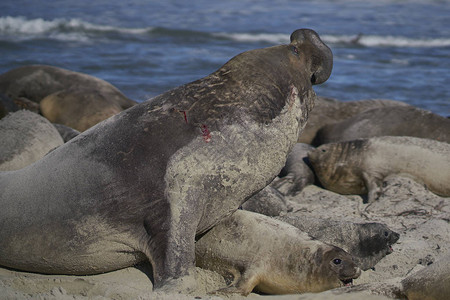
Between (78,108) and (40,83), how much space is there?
165cm

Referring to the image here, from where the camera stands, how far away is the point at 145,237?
400 centimetres

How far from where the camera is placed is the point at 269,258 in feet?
14.1

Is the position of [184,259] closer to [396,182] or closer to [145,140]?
[145,140]

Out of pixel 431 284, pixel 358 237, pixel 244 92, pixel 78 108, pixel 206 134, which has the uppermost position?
pixel 244 92

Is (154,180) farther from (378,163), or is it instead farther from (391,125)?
(391,125)

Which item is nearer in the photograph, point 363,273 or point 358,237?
point 363,273

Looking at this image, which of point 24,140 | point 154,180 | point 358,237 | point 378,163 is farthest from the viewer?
point 378,163

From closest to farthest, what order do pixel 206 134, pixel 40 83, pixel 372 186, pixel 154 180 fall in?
pixel 154 180, pixel 206 134, pixel 372 186, pixel 40 83

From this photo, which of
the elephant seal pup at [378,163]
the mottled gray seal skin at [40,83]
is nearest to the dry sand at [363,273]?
the elephant seal pup at [378,163]

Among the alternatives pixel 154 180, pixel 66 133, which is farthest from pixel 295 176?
pixel 154 180

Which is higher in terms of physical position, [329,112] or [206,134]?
[206,134]

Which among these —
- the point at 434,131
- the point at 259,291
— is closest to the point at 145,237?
the point at 259,291

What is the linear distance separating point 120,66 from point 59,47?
11.8ft

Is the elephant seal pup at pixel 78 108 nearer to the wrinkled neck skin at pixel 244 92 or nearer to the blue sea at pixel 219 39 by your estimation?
the blue sea at pixel 219 39
